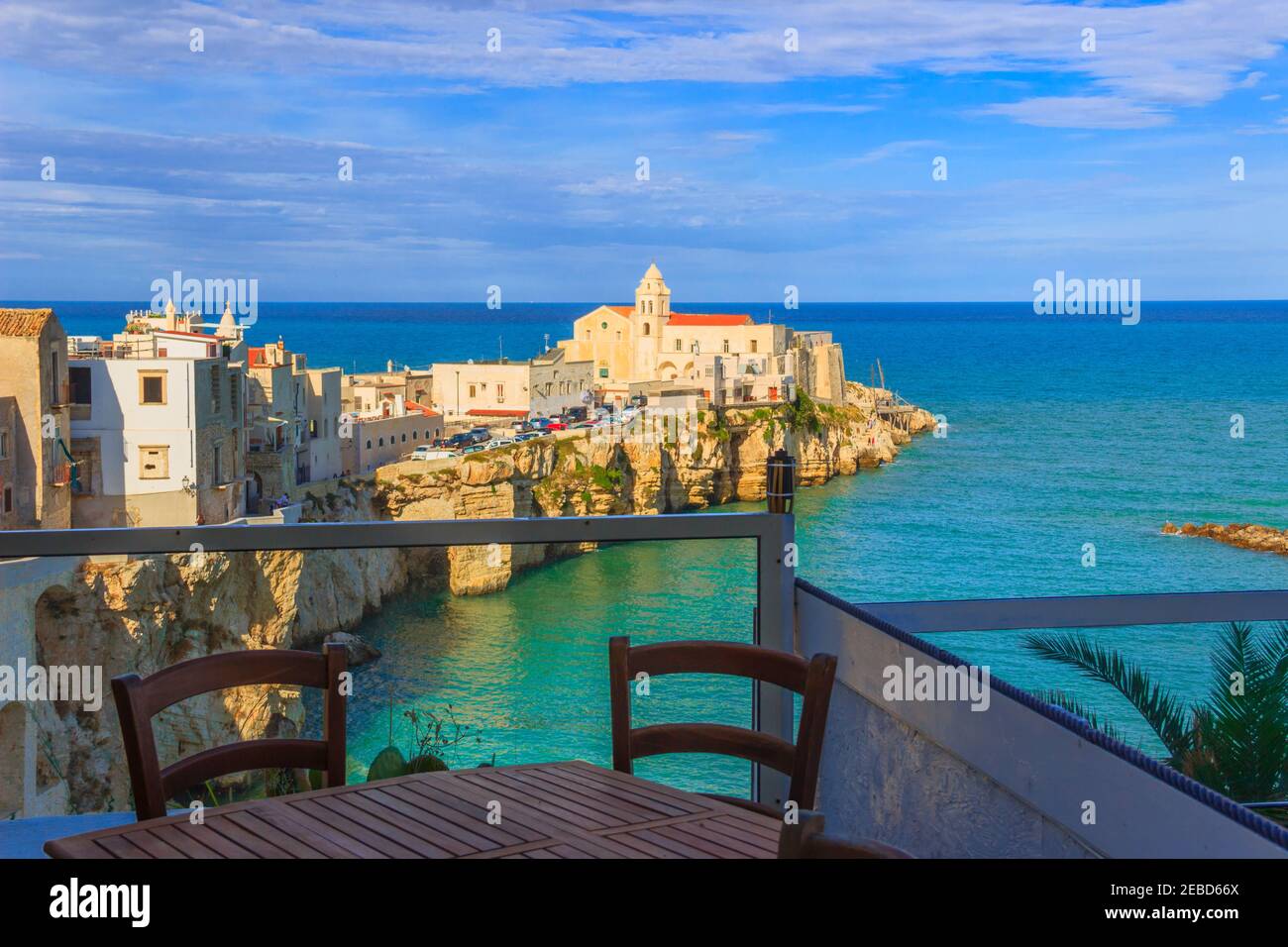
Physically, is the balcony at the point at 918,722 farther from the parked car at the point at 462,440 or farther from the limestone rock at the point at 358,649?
the parked car at the point at 462,440

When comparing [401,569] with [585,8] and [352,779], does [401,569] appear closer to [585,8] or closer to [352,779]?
[352,779]

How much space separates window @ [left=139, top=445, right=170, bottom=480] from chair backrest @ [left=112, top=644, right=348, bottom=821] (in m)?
24.5

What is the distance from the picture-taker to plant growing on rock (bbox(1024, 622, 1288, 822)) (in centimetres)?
329

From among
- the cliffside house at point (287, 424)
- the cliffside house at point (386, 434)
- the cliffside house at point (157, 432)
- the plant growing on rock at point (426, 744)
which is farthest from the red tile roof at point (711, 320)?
the plant growing on rock at point (426, 744)

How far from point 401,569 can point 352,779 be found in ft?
1.82

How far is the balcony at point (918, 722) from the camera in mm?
1765

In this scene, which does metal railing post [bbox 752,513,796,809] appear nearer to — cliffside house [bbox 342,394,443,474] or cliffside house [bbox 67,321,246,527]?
cliffside house [bbox 67,321,246,527]

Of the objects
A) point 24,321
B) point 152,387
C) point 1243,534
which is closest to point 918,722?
point 152,387

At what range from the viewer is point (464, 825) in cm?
166

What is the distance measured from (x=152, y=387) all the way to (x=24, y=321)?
2.72 metres

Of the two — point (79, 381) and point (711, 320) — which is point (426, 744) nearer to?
point (79, 381)

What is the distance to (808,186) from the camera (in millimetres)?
55156

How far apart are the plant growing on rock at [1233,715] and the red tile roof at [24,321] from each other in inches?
914

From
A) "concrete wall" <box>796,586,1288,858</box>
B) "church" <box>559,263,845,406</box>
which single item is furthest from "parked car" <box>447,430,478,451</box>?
"concrete wall" <box>796,586,1288,858</box>
